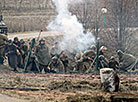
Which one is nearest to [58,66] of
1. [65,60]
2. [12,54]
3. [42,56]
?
[65,60]

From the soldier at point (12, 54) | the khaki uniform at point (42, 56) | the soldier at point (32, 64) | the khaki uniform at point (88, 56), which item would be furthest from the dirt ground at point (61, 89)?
the soldier at point (12, 54)

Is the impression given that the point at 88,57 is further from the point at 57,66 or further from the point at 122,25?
the point at 122,25

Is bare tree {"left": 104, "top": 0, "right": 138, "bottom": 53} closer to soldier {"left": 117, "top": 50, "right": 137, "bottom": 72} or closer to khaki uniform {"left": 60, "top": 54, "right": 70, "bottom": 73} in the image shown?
soldier {"left": 117, "top": 50, "right": 137, "bottom": 72}

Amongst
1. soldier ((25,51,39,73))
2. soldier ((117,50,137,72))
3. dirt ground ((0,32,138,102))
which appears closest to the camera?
dirt ground ((0,32,138,102))

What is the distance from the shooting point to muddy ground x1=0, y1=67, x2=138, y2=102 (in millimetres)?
15102

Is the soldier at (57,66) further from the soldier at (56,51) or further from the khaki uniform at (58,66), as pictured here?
the soldier at (56,51)

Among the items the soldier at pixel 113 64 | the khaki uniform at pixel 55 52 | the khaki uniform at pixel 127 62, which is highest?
the khaki uniform at pixel 55 52

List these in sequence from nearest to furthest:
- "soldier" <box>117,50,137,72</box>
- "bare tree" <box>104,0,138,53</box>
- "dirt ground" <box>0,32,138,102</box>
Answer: "dirt ground" <box>0,32,138,102</box>
"soldier" <box>117,50,137,72</box>
"bare tree" <box>104,0,138,53</box>

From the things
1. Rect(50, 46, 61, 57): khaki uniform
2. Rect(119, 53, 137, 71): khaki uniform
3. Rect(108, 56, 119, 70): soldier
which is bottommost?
Rect(119, 53, 137, 71): khaki uniform

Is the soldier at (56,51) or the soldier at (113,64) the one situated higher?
the soldier at (56,51)

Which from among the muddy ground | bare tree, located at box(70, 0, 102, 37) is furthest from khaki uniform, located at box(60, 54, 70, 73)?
bare tree, located at box(70, 0, 102, 37)

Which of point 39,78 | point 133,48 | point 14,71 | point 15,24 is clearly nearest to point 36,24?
point 15,24

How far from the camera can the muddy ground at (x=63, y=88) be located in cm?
1510

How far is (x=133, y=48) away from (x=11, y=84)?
653 inches
